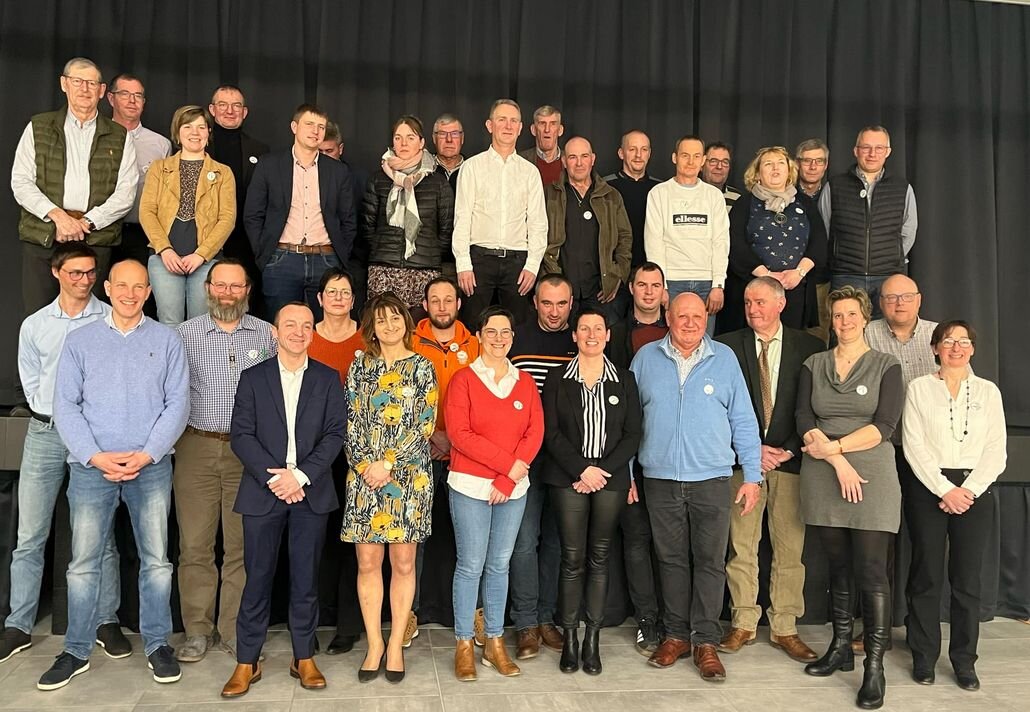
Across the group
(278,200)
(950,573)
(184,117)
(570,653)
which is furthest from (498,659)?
(184,117)

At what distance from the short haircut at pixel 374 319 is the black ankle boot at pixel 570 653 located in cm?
144

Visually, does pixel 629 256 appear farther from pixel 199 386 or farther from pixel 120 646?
pixel 120 646

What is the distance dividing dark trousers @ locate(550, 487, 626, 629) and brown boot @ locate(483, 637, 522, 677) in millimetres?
282

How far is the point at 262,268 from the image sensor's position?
420 cm

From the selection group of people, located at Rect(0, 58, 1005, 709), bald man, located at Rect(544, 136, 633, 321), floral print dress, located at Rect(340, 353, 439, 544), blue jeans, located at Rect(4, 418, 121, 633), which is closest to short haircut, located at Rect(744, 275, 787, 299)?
group of people, located at Rect(0, 58, 1005, 709)

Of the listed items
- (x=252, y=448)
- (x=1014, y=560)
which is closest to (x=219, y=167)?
(x=252, y=448)

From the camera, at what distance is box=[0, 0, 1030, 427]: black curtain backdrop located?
5039 mm

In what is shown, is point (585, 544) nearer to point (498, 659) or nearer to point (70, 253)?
point (498, 659)

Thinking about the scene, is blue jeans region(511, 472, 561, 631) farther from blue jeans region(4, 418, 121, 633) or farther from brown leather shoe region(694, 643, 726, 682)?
blue jeans region(4, 418, 121, 633)

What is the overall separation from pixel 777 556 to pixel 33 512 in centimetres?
342

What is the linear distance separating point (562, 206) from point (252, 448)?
213 centimetres

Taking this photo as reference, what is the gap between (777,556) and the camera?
4113mm

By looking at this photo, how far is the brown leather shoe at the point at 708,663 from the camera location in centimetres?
361

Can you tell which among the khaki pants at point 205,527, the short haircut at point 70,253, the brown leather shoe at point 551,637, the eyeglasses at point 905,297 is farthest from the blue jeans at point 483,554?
the eyeglasses at point 905,297
